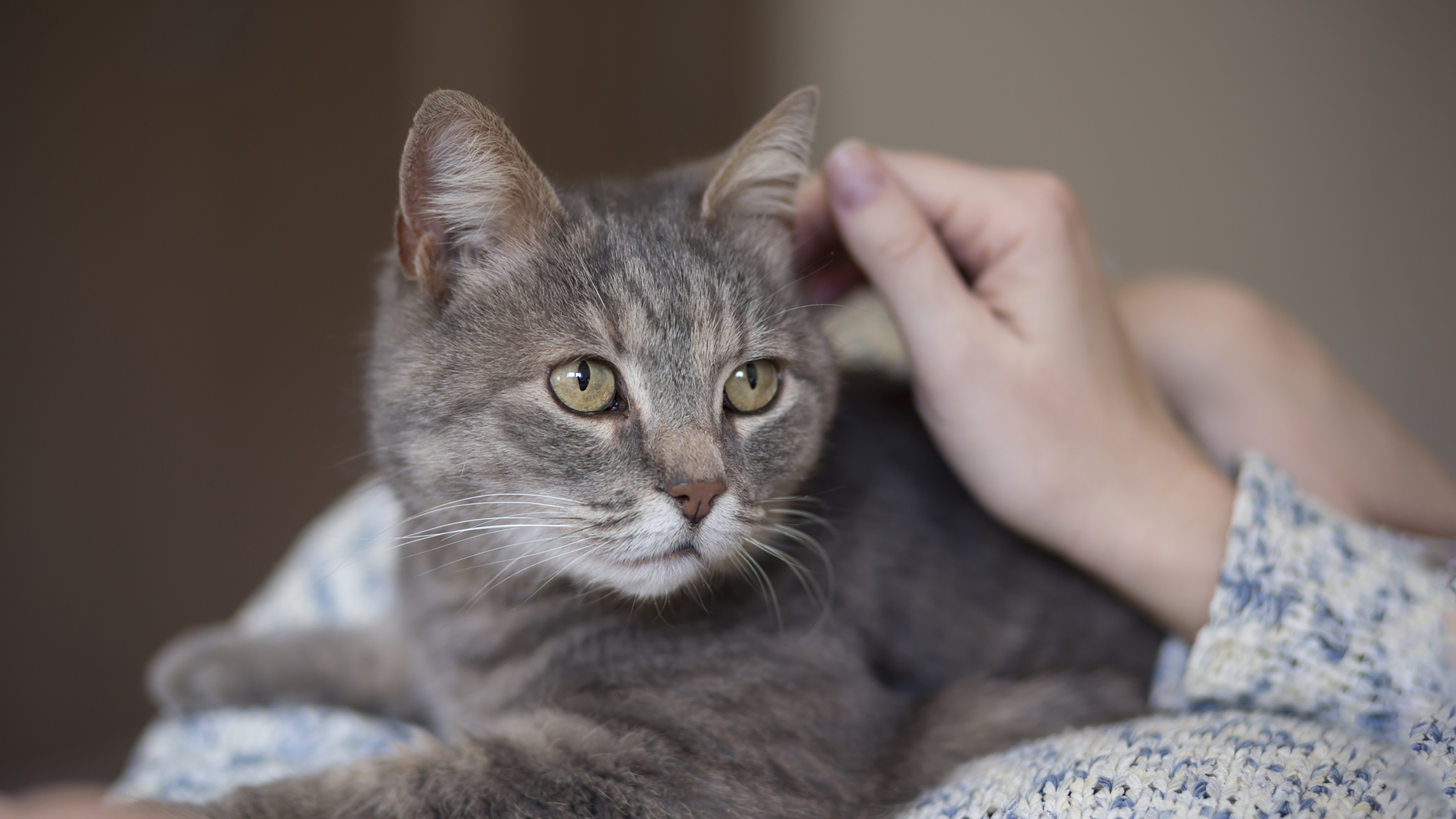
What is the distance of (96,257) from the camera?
222 cm

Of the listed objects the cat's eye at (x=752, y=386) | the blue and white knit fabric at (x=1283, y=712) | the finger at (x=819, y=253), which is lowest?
the blue and white knit fabric at (x=1283, y=712)

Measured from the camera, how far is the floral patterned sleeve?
865 millimetres

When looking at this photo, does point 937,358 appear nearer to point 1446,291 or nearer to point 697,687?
point 697,687

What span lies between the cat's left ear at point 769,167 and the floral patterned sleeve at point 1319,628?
23.3 inches

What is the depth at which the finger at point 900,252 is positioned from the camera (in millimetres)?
1021

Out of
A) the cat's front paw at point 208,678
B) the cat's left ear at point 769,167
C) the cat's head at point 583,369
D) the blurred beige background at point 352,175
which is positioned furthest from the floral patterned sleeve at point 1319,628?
the cat's front paw at point 208,678

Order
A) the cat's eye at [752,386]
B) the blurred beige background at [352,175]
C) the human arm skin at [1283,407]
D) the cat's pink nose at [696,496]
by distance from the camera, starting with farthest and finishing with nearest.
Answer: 1. the blurred beige background at [352,175]
2. the human arm skin at [1283,407]
3. the cat's eye at [752,386]
4. the cat's pink nose at [696,496]

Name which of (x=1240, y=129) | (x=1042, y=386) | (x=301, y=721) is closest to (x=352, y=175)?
(x=301, y=721)

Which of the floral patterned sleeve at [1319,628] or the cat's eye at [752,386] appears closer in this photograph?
the floral patterned sleeve at [1319,628]

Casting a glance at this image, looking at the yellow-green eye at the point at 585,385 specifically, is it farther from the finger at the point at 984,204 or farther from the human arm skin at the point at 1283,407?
the human arm skin at the point at 1283,407

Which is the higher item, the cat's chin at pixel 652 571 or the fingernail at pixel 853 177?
the fingernail at pixel 853 177

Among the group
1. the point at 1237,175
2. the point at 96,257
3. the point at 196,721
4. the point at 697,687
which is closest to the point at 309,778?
the point at 697,687

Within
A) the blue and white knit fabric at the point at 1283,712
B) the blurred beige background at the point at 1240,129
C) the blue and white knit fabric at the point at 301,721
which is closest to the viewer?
the blue and white knit fabric at the point at 1283,712

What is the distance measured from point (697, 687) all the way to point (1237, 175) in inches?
123
